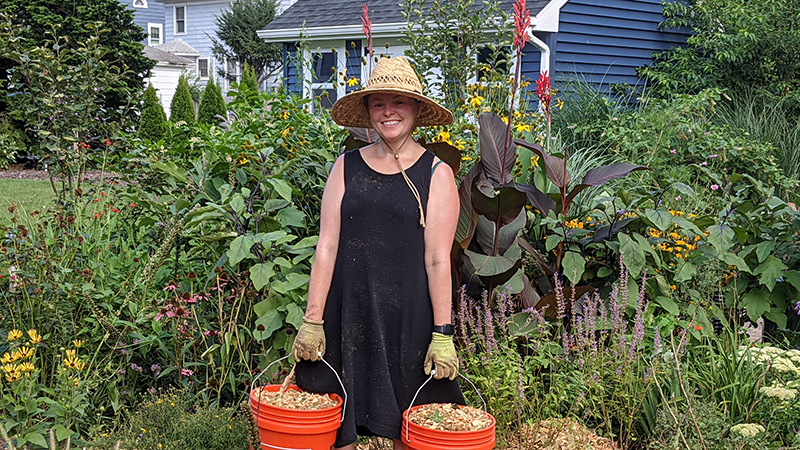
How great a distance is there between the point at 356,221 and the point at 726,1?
11.5 m

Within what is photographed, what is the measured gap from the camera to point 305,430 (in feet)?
8.00

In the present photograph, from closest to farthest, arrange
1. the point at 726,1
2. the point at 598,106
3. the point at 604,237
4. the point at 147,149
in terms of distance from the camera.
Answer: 1. the point at 604,237
2. the point at 147,149
3. the point at 598,106
4. the point at 726,1

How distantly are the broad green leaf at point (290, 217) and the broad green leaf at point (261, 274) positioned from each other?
0.88 feet

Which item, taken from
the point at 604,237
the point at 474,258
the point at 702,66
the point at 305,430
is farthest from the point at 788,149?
the point at 305,430

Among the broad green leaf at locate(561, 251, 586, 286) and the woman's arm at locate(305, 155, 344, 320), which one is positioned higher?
the woman's arm at locate(305, 155, 344, 320)

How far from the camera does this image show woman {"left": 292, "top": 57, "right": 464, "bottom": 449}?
8.46 ft

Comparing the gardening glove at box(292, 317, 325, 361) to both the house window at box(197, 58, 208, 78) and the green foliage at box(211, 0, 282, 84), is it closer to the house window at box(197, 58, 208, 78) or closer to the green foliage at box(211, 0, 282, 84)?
the green foliage at box(211, 0, 282, 84)

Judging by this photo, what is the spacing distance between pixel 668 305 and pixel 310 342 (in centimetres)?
208

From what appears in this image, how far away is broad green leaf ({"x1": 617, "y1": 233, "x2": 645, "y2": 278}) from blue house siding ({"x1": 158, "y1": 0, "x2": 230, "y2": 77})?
106 ft

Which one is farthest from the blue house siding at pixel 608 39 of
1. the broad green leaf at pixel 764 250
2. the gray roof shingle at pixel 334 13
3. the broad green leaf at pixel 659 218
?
the broad green leaf at pixel 659 218

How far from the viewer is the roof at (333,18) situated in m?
14.1

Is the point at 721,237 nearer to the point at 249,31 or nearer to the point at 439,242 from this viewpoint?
the point at 439,242

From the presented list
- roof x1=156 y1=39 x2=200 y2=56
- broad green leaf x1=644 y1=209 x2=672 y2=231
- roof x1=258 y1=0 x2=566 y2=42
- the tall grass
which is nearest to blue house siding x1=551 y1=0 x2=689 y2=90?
roof x1=258 y1=0 x2=566 y2=42

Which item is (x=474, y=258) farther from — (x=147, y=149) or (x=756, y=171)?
(x=756, y=171)
